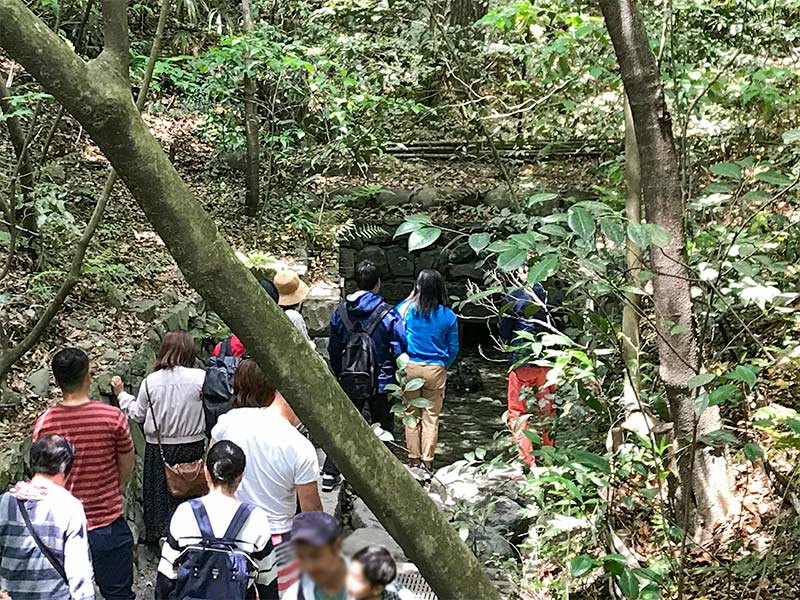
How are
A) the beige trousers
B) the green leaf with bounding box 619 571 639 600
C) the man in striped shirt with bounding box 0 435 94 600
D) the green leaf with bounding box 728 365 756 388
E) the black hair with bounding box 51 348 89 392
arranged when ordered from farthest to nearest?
the beige trousers, the black hair with bounding box 51 348 89 392, the man in striped shirt with bounding box 0 435 94 600, the green leaf with bounding box 619 571 639 600, the green leaf with bounding box 728 365 756 388

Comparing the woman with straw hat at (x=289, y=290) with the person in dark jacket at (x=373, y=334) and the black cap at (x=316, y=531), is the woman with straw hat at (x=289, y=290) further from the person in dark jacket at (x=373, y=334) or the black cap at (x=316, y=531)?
the black cap at (x=316, y=531)

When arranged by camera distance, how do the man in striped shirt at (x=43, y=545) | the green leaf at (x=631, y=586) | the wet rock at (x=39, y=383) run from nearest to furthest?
1. the green leaf at (x=631, y=586)
2. the man in striped shirt at (x=43, y=545)
3. the wet rock at (x=39, y=383)

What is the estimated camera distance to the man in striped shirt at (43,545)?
2787 mm

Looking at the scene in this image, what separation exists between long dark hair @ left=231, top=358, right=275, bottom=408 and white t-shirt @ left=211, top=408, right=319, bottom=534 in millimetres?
114

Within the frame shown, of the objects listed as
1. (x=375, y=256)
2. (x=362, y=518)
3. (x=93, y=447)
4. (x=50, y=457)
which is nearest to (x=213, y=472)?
(x=50, y=457)

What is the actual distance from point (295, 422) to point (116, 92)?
2.78m

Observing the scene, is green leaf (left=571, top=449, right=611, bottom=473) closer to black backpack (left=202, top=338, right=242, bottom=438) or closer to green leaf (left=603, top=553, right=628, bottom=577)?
green leaf (left=603, top=553, right=628, bottom=577)

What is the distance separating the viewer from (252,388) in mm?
3486

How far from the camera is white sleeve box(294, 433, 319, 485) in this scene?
10.8ft

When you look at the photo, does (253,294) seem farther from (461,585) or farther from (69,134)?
(69,134)

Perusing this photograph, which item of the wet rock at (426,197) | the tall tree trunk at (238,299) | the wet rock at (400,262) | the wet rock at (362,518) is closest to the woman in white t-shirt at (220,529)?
the tall tree trunk at (238,299)

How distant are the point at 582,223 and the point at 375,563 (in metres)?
1.66

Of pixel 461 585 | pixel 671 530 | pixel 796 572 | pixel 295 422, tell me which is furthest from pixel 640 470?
pixel 461 585

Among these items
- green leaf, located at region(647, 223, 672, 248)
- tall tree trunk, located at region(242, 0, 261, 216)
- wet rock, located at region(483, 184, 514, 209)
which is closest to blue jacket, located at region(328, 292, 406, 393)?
green leaf, located at region(647, 223, 672, 248)
